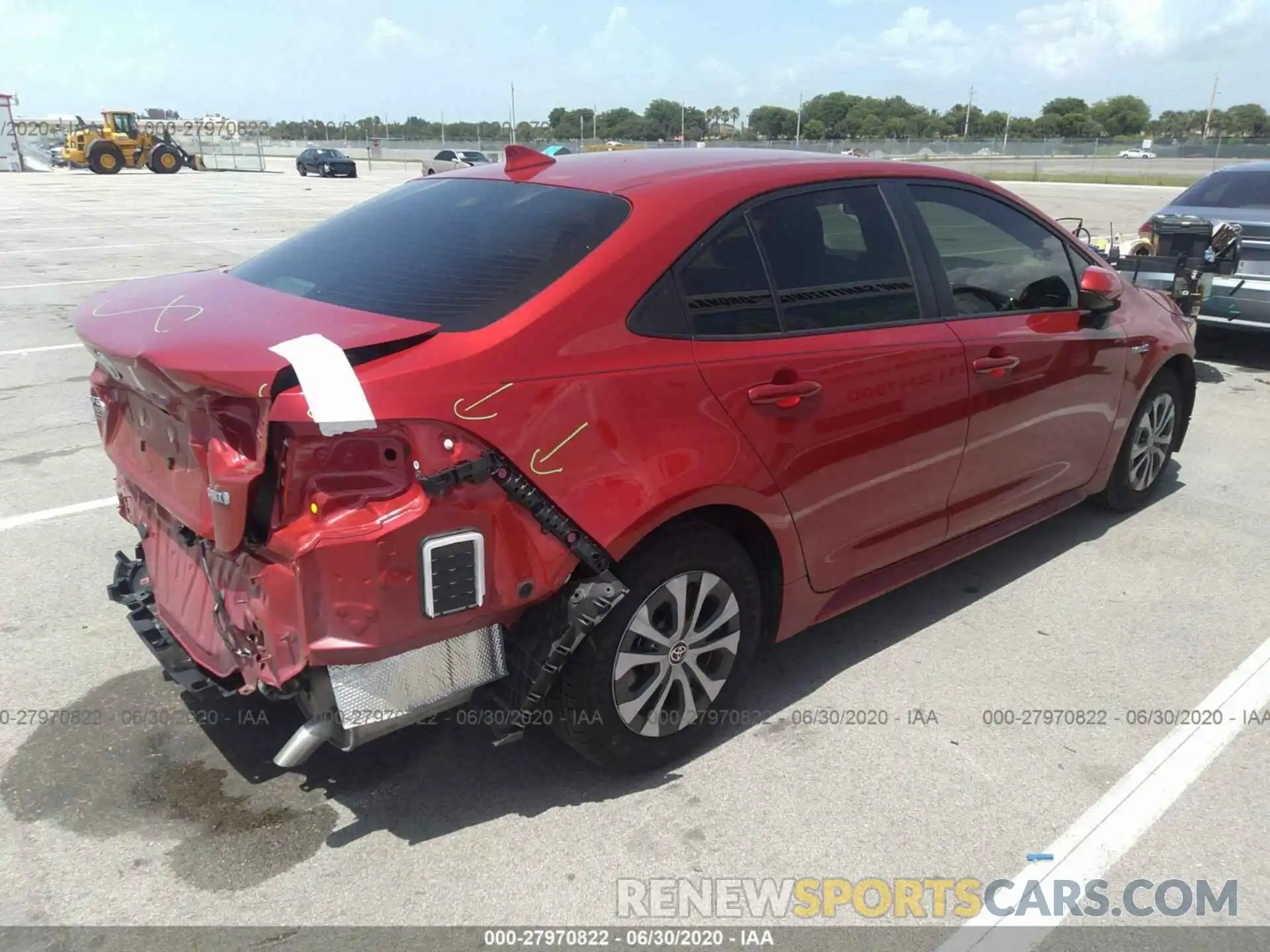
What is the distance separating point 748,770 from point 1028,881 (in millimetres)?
834

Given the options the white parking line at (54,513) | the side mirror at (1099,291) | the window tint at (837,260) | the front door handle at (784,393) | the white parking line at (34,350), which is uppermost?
the window tint at (837,260)

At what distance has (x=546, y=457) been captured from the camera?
2.47 meters

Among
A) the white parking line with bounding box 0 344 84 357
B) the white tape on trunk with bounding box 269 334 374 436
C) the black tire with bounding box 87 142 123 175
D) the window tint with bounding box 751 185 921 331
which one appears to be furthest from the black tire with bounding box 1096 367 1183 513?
the black tire with bounding box 87 142 123 175

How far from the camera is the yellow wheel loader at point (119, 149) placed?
42.3 metres

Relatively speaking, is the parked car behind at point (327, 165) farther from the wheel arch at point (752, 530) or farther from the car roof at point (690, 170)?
the wheel arch at point (752, 530)

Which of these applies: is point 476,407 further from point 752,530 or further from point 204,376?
point 752,530

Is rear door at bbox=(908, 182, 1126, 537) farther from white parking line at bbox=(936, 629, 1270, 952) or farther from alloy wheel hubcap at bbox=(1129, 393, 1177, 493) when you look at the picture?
white parking line at bbox=(936, 629, 1270, 952)

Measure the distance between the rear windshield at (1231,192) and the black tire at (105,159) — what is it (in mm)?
44488

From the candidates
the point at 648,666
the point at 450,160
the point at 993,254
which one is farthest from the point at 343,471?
the point at 450,160

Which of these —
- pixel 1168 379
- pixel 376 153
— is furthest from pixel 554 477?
pixel 376 153

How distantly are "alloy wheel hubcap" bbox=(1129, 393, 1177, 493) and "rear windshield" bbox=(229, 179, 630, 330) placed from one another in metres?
3.32

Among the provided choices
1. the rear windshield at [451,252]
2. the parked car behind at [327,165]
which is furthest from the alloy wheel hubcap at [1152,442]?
the parked car behind at [327,165]

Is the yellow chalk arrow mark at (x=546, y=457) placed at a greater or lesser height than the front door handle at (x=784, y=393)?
lesser

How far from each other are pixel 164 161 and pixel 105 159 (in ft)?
7.64
